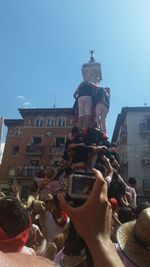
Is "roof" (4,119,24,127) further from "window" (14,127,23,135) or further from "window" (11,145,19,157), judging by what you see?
"window" (11,145,19,157)

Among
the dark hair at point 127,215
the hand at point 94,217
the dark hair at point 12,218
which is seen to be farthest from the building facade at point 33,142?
the hand at point 94,217

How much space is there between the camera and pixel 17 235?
2301 mm

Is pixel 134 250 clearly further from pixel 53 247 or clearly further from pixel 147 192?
pixel 147 192

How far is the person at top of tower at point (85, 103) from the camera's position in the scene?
21.2 ft

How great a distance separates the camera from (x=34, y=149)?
1502 inches

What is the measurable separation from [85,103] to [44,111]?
3385cm

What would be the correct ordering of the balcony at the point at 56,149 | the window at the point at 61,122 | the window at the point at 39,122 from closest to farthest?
the balcony at the point at 56,149
the window at the point at 61,122
the window at the point at 39,122

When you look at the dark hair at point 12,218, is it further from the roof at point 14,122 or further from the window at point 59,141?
the roof at point 14,122

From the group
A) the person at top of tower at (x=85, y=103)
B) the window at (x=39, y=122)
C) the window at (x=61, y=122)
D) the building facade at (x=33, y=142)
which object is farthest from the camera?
the window at (x=39, y=122)

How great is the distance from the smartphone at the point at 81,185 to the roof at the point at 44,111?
37.6m

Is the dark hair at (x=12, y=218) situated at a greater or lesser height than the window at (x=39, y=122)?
lesser

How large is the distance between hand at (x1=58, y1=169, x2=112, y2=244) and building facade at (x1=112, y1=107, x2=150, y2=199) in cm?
3157

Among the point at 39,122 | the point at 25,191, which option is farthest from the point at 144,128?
the point at 25,191

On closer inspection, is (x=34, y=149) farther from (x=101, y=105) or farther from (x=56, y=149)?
(x=101, y=105)
